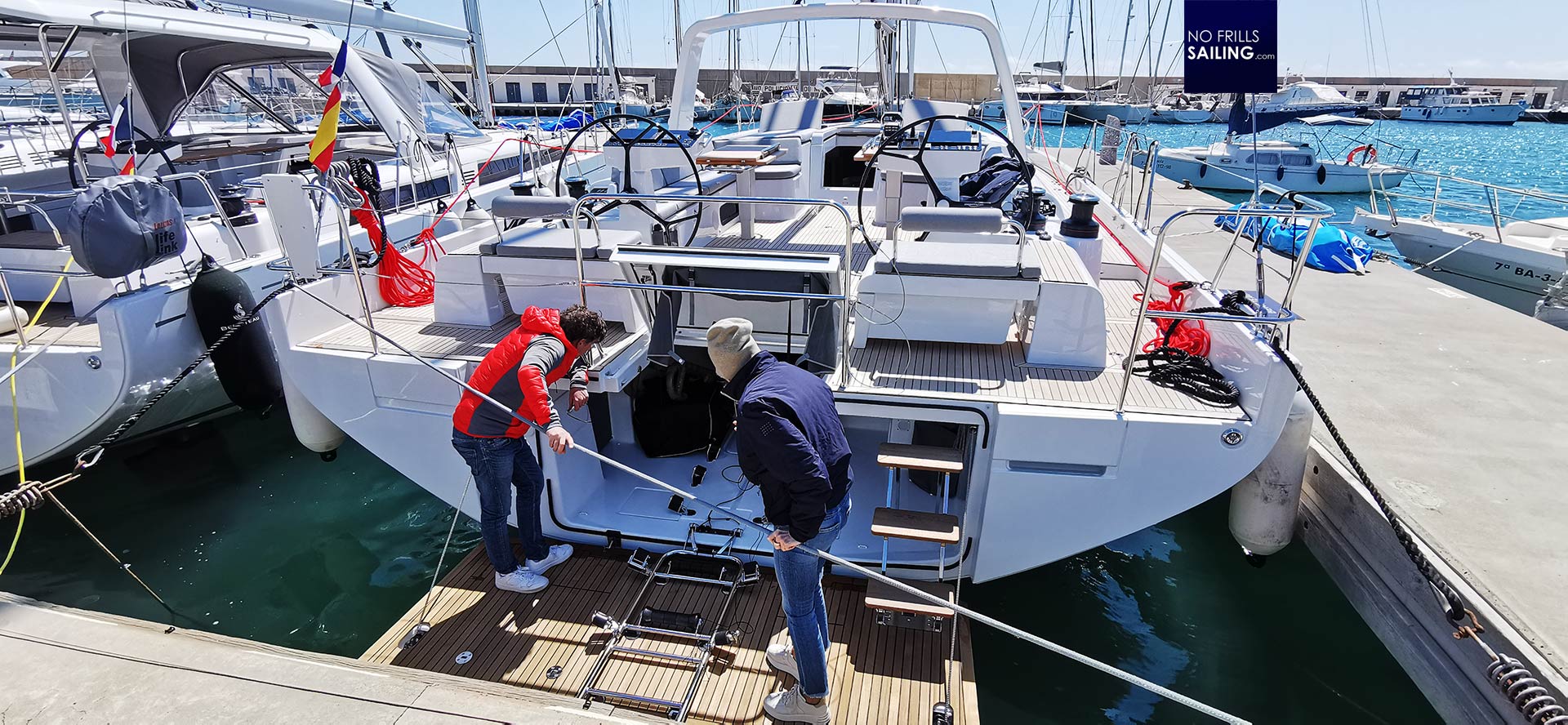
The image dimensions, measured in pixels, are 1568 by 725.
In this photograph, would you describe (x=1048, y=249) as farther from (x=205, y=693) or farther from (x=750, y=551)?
(x=205, y=693)

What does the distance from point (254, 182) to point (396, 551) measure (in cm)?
494

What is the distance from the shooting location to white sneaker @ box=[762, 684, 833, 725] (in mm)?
3146

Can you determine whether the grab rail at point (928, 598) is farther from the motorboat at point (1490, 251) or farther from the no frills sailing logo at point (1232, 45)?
the motorboat at point (1490, 251)

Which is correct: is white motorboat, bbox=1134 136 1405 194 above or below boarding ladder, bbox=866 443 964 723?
above

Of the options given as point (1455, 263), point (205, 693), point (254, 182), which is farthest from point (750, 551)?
point (1455, 263)

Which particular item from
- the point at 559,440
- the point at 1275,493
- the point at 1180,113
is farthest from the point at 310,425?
the point at 1180,113

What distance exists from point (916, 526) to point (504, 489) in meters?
2.05

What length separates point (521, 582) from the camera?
400 cm

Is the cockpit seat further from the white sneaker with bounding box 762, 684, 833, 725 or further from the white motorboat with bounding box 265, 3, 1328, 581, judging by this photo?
the white sneaker with bounding box 762, 684, 833, 725

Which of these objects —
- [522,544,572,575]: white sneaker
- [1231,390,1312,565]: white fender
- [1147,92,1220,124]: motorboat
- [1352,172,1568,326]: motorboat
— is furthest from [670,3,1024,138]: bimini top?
[1147,92,1220,124]: motorboat

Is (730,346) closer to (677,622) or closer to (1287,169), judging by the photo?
(677,622)

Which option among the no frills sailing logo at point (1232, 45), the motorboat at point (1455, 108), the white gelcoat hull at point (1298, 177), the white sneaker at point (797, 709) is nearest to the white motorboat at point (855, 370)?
the white sneaker at point (797, 709)

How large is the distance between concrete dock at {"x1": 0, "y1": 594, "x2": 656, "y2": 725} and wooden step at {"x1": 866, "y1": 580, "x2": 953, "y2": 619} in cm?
123

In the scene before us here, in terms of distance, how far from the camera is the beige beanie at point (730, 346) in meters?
2.70
